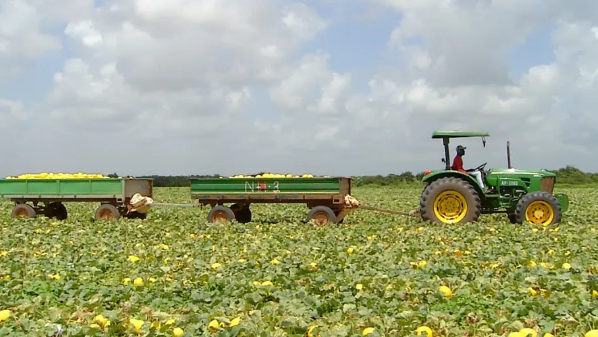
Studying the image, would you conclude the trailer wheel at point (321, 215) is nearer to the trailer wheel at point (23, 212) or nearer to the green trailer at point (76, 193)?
the green trailer at point (76, 193)

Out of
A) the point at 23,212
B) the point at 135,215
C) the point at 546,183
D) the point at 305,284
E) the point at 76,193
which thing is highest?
the point at 76,193

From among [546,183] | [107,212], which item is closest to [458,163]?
[546,183]

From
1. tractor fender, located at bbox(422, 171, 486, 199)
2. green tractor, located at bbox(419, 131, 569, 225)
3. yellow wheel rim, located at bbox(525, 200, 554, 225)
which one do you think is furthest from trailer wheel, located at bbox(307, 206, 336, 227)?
yellow wheel rim, located at bbox(525, 200, 554, 225)

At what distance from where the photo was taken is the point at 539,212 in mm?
14422

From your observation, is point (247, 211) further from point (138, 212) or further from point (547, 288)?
point (547, 288)

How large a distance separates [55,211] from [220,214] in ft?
18.7

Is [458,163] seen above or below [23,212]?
above

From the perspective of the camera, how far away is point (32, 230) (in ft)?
46.7

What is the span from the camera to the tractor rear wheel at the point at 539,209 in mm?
14305

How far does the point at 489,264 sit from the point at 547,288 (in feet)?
6.14

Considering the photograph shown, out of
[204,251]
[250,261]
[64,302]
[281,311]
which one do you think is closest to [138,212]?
[204,251]

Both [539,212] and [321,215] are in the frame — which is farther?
[321,215]

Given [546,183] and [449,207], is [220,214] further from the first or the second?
[546,183]

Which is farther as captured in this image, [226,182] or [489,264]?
[226,182]
